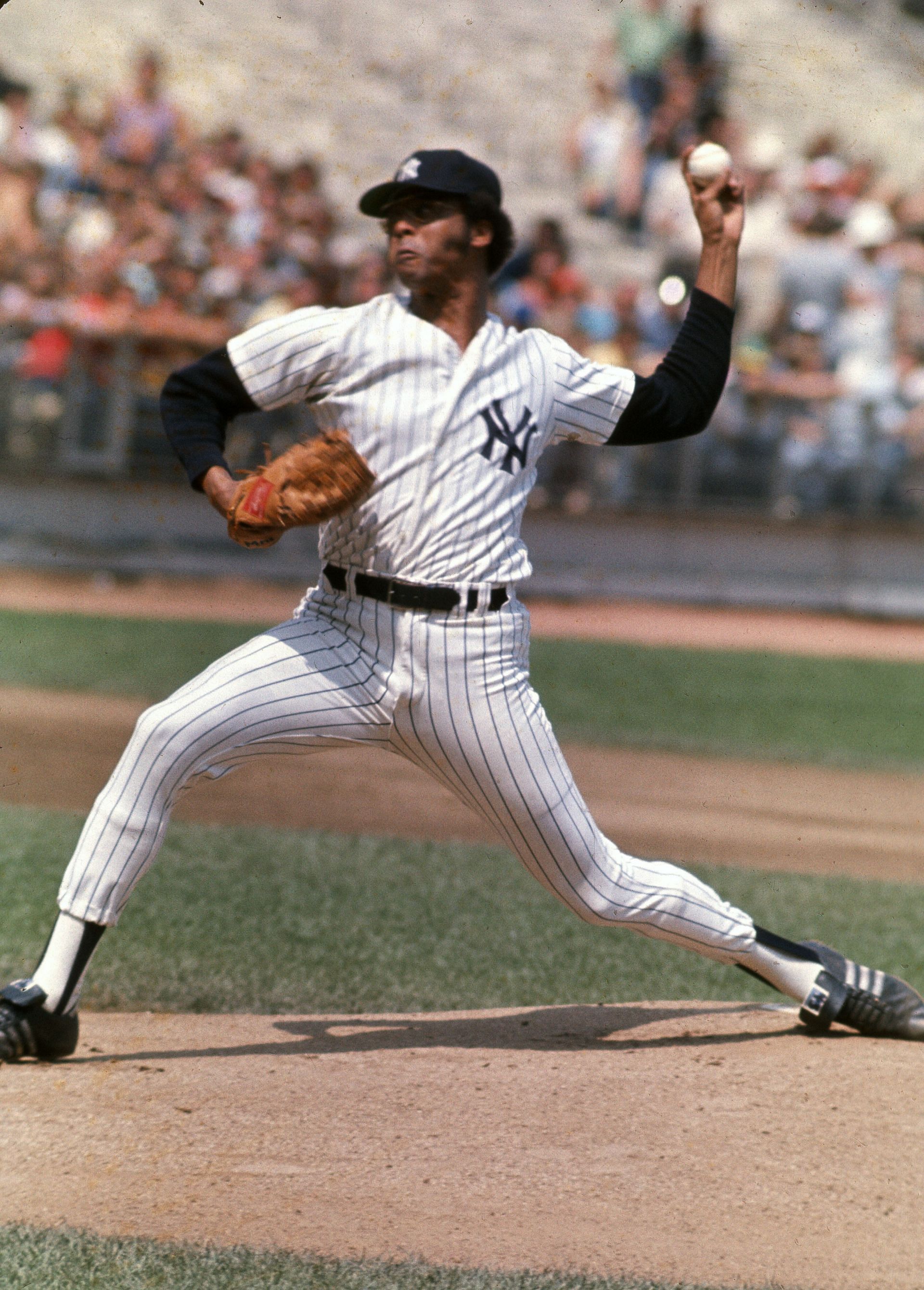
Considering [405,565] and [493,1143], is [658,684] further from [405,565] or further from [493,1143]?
[493,1143]

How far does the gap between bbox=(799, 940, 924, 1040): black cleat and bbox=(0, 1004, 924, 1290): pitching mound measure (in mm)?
62

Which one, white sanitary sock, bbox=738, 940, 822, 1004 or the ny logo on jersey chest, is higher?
the ny logo on jersey chest

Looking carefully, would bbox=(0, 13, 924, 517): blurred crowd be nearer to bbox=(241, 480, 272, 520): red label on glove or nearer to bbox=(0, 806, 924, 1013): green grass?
bbox=(0, 806, 924, 1013): green grass

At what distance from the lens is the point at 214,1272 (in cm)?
232

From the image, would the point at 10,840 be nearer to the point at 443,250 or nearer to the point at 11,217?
the point at 443,250

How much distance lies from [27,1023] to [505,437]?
1.53 m

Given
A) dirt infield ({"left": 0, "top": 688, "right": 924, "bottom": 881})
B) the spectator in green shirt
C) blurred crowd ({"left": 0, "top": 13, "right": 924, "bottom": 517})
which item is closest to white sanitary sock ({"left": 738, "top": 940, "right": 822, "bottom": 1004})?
dirt infield ({"left": 0, "top": 688, "right": 924, "bottom": 881})

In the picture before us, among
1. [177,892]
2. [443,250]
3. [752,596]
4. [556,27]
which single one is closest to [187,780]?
[443,250]

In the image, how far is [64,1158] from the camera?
108 inches

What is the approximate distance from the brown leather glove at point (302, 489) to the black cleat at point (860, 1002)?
165 cm

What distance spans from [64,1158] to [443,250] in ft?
6.19

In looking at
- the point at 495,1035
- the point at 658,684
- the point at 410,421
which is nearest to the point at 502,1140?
the point at 495,1035

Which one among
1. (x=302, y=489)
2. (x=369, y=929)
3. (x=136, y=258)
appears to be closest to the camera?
(x=302, y=489)

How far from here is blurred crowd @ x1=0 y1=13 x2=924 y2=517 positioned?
1130 centimetres
